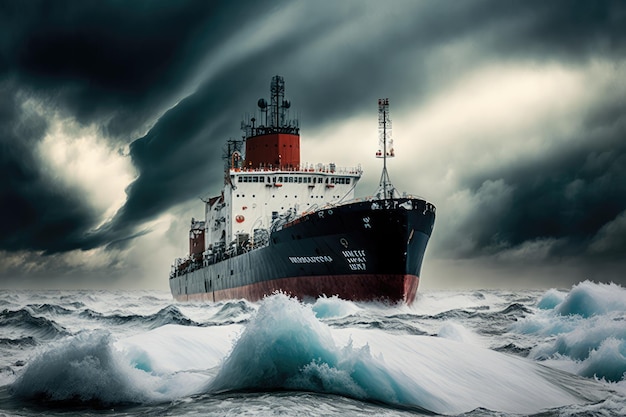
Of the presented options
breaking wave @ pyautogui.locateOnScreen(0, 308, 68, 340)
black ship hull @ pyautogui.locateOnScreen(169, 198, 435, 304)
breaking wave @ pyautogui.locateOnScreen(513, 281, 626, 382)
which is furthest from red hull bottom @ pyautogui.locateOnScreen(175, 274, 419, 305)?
breaking wave @ pyautogui.locateOnScreen(0, 308, 68, 340)

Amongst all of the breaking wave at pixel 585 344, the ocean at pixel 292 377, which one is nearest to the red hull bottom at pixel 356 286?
the breaking wave at pixel 585 344

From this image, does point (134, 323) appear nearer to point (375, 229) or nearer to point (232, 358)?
point (375, 229)

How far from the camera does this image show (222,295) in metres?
47.2

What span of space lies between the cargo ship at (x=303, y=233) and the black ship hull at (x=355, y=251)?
0.05 m

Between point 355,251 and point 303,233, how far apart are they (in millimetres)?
3675

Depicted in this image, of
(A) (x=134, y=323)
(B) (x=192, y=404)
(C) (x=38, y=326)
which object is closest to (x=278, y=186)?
(A) (x=134, y=323)

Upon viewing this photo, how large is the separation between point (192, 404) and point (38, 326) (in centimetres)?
1793

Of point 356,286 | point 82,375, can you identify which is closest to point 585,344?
point 82,375

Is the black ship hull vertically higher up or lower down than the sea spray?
higher up

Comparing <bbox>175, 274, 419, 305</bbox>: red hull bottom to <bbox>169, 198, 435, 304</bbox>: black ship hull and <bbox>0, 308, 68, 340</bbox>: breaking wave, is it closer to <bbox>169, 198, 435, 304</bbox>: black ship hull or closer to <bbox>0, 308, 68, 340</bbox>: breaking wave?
<bbox>169, 198, 435, 304</bbox>: black ship hull

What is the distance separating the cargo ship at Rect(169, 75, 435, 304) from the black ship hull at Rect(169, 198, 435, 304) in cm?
5

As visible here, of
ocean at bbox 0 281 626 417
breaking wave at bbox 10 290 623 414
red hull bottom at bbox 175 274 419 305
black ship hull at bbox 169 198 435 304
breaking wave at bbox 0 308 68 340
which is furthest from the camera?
red hull bottom at bbox 175 274 419 305

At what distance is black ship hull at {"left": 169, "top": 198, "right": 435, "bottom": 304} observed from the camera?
96.9 ft

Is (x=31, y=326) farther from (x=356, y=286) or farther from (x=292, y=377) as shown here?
(x=292, y=377)
